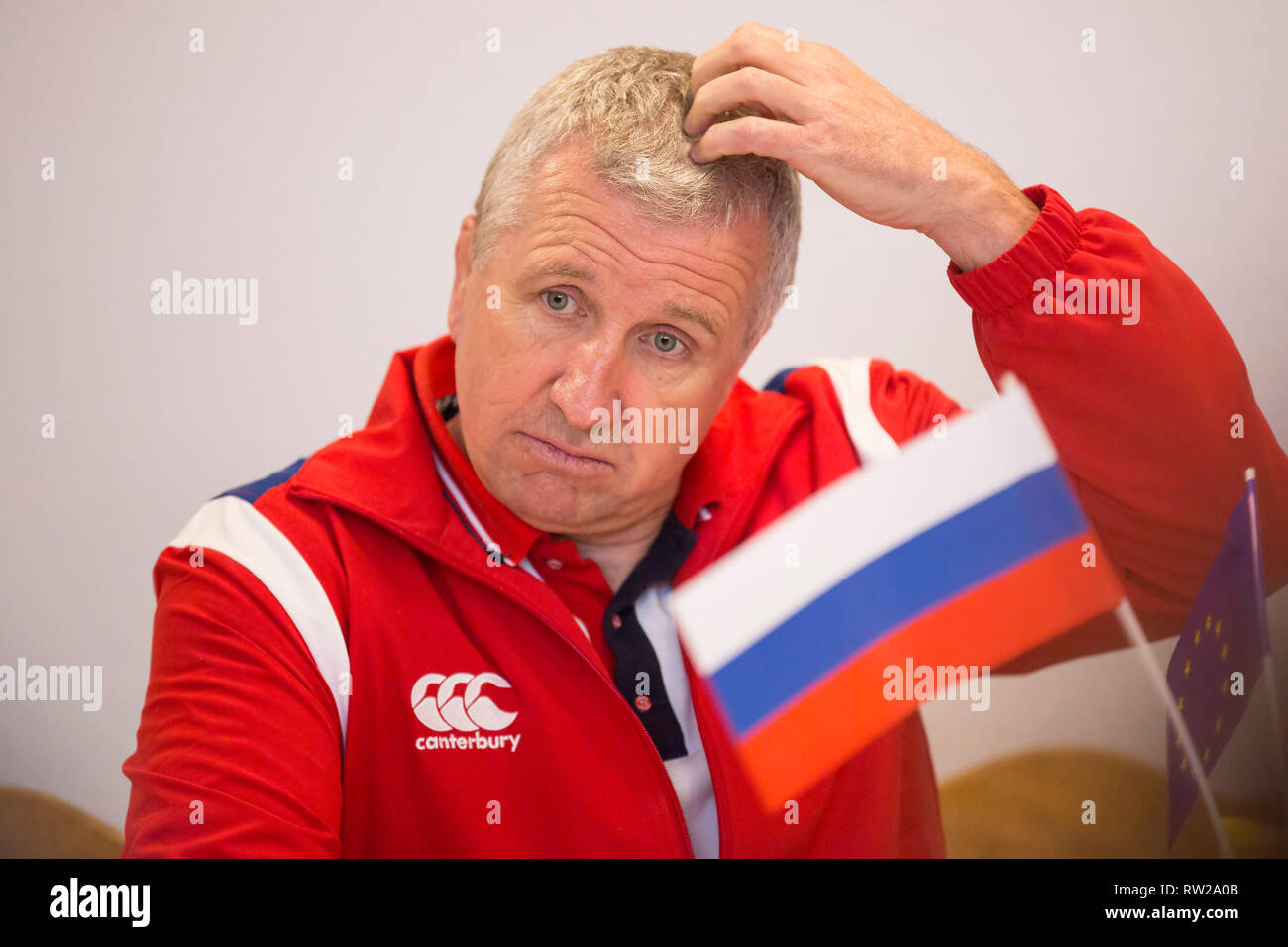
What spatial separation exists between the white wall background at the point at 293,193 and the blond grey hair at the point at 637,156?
0.27m

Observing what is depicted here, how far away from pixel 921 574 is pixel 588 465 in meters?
0.51

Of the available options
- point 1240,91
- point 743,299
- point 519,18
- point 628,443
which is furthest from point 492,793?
point 1240,91

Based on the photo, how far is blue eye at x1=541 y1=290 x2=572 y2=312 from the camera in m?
1.27

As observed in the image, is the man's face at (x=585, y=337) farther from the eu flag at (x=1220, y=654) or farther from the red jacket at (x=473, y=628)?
the eu flag at (x=1220, y=654)

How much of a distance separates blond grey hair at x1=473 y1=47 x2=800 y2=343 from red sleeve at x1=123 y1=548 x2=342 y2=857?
50cm

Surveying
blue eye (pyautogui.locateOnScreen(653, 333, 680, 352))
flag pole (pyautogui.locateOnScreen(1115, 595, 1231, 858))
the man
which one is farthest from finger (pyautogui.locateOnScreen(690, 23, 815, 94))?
flag pole (pyautogui.locateOnScreen(1115, 595, 1231, 858))

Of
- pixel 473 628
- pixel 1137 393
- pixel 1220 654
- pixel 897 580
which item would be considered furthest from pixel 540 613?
pixel 1220 654

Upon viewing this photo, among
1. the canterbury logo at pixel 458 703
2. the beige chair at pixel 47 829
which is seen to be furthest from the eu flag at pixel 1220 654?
the beige chair at pixel 47 829

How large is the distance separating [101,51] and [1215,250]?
1.58m

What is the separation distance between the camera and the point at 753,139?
119 centimetres

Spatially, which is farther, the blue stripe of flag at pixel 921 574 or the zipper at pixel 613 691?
the blue stripe of flag at pixel 921 574

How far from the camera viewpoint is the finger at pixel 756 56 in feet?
3.96

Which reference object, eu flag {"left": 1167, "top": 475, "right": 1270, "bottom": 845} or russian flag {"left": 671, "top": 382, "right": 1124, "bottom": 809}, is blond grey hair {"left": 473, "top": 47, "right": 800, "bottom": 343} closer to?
russian flag {"left": 671, "top": 382, "right": 1124, "bottom": 809}

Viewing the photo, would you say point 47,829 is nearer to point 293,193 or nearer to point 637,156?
point 293,193
